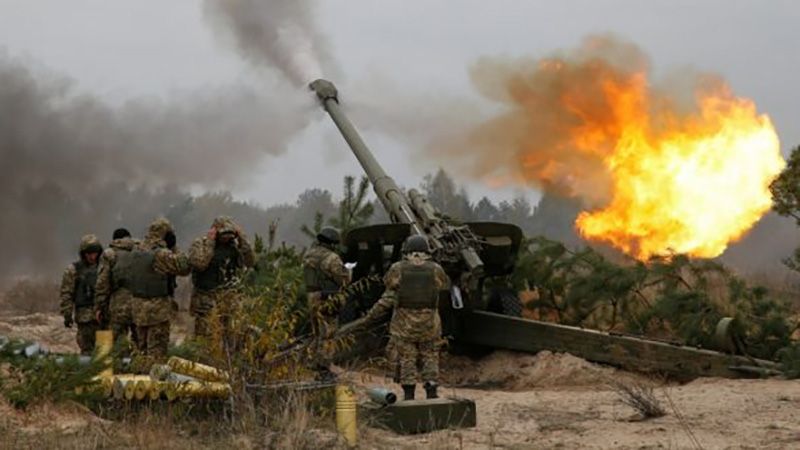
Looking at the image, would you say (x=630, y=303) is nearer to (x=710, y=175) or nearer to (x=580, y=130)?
(x=710, y=175)

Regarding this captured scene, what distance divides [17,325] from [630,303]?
437 inches

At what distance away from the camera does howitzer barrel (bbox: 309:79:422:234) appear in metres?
13.0

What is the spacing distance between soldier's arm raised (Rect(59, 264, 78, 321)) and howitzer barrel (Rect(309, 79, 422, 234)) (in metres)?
3.92

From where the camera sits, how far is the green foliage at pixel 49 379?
Answer: 729 centimetres

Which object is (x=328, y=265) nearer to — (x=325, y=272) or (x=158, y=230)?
(x=325, y=272)

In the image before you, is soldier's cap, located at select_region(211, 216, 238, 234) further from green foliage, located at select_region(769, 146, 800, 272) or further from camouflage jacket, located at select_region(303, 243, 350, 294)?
green foliage, located at select_region(769, 146, 800, 272)

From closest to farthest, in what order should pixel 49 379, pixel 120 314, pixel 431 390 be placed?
pixel 49 379 → pixel 431 390 → pixel 120 314

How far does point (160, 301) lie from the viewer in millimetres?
9625

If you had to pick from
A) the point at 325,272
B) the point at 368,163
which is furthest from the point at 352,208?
the point at 325,272

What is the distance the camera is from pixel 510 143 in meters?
16.2

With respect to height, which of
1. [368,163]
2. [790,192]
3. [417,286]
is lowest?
[417,286]

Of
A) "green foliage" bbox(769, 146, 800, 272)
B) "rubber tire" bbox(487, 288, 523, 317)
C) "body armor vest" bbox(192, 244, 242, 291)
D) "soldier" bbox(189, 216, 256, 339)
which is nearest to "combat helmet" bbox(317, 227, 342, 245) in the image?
"soldier" bbox(189, 216, 256, 339)

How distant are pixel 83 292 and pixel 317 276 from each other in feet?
8.45

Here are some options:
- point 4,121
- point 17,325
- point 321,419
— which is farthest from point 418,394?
point 17,325
